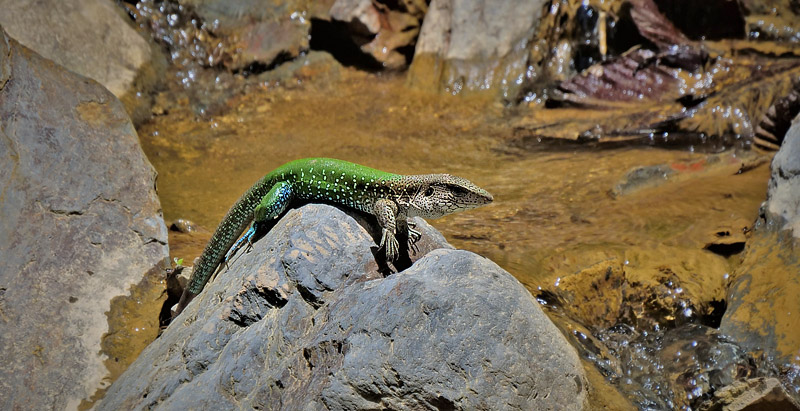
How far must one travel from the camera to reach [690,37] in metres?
9.62

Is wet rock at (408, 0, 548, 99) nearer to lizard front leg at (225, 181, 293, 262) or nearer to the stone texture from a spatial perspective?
the stone texture

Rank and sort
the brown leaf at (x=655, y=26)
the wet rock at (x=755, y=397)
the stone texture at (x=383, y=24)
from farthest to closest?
the stone texture at (x=383, y=24) < the brown leaf at (x=655, y=26) < the wet rock at (x=755, y=397)

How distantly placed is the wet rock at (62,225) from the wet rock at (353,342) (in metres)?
0.77

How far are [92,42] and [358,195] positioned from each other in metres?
6.14

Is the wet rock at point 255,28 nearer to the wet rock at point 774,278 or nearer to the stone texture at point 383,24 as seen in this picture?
the stone texture at point 383,24

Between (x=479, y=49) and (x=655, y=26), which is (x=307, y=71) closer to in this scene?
(x=479, y=49)

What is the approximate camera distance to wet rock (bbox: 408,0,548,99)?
9453 millimetres

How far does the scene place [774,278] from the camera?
16.6 feet

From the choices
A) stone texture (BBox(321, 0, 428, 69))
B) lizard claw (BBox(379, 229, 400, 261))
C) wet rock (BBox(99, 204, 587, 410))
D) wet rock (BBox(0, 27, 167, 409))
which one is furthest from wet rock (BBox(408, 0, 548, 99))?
wet rock (BBox(99, 204, 587, 410))

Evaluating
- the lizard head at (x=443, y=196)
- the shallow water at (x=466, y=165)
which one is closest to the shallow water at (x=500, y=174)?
the shallow water at (x=466, y=165)

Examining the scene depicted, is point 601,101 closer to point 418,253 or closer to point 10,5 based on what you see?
point 418,253

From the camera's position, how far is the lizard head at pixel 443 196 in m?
4.18

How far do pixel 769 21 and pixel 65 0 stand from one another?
1027 cm

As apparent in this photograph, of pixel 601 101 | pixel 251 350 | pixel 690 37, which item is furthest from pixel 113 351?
pixel 690 37
